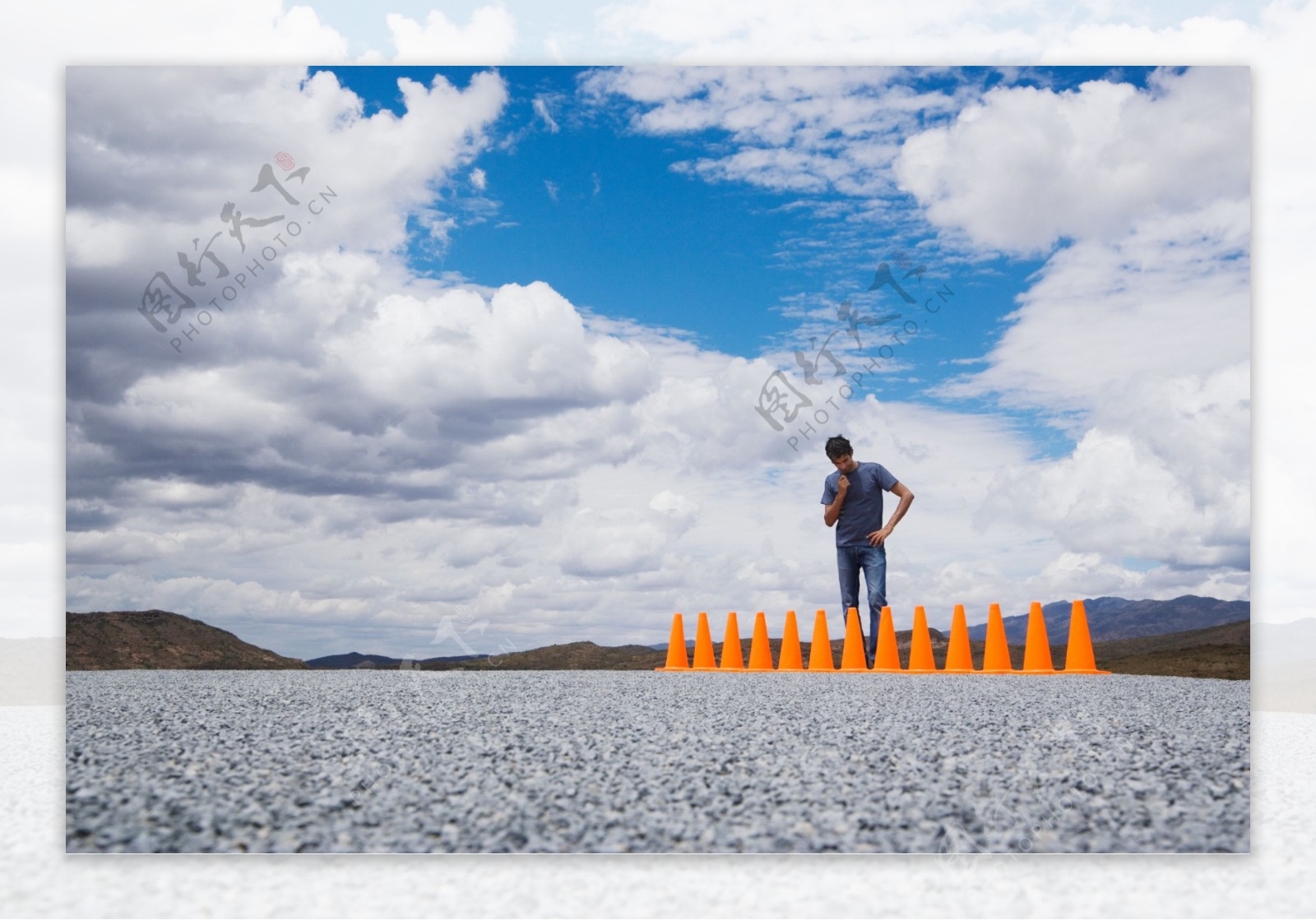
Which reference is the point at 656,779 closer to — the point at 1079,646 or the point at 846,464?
the point at 846,464

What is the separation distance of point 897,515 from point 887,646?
4.01 feet

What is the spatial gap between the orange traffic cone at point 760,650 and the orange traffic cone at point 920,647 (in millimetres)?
1392

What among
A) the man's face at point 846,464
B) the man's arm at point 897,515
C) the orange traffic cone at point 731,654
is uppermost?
the man's face at point 846,464

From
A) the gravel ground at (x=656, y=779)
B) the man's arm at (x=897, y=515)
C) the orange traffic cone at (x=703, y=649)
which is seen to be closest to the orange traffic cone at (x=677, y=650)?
the orange traffic cone at (x=703, y=649)

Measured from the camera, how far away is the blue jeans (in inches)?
368

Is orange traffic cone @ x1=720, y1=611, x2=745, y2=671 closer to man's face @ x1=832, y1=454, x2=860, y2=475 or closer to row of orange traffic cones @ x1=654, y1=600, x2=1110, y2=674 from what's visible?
row of orange traffic cones @ x1=654, y1=600, x2=1110, y2=674

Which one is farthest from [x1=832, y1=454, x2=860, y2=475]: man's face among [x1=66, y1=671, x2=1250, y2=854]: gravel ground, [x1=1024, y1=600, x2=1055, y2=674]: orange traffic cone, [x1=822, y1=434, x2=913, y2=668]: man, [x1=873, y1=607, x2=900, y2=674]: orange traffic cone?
[x1=66, y1=671, x2=1250, y2=854]: gravel ground

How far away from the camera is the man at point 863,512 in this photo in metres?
9.24

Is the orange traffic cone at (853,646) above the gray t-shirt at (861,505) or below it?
→ below

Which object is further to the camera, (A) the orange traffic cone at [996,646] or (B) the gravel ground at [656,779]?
(A) the orange traffic cone at [996,646]

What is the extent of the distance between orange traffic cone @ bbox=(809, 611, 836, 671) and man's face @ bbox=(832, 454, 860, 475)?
1501 millimetres

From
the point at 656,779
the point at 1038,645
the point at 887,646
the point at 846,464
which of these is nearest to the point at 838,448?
the point at 846,464

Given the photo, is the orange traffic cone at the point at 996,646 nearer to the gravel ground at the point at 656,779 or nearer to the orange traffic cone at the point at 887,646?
the orange traffic cone at the point at 887,646

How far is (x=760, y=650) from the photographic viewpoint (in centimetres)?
1005
